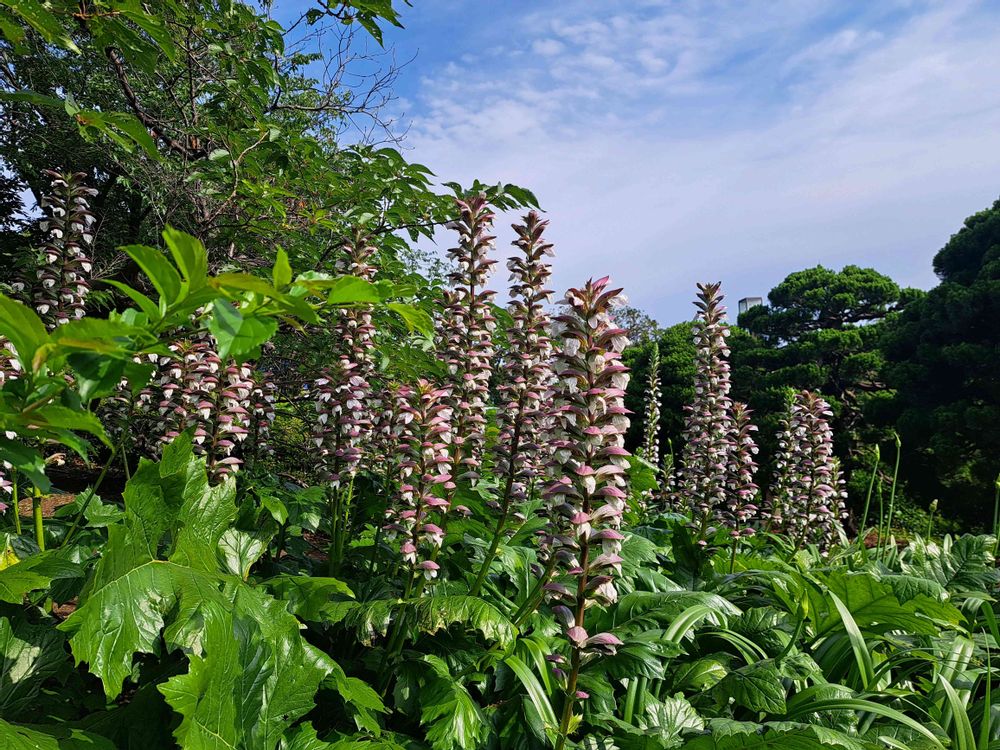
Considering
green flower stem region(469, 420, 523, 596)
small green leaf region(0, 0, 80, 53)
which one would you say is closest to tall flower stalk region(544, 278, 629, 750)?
green flower stem region(469, 420, 523, 596)

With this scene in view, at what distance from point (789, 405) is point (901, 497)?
8.70 m

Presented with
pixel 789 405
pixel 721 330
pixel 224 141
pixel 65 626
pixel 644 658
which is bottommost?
pixel 644 658

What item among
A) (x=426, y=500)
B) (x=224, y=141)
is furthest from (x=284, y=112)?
(x=426, y=500)

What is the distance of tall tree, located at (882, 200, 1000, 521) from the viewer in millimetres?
12172

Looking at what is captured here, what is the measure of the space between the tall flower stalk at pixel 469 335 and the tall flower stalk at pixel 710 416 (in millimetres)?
2445

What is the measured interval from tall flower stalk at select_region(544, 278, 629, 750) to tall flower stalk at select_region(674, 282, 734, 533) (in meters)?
2.92

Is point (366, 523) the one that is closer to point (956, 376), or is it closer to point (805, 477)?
point (805, 477)

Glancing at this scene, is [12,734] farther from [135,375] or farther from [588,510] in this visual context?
[588,510]

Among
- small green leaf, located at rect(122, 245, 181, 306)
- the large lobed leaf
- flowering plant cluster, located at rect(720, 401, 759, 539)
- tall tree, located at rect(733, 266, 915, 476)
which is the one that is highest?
tall tree, located at rect(733, 266, 915, 476)

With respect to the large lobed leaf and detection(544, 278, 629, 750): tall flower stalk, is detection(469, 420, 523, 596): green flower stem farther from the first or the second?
the large lobed leaf

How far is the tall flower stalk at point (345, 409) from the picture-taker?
3432 mm

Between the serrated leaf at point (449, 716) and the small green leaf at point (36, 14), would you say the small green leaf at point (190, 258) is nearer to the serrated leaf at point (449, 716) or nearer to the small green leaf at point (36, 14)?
the small green leaf at point (36, 14)

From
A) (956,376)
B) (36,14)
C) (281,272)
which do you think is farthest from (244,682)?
(956,376)

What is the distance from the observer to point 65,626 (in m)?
1.71
